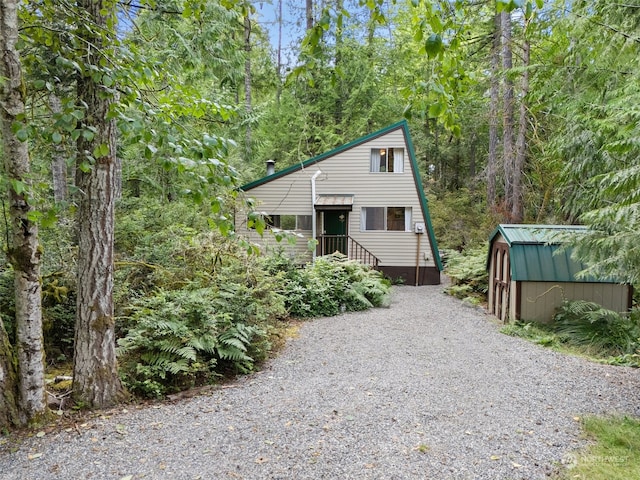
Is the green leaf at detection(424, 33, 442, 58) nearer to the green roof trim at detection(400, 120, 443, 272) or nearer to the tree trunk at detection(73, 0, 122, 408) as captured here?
the tree trunk at detection(73, 0, 122, 408)

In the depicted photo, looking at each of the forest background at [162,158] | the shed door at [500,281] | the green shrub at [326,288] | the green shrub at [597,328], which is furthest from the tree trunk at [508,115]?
the green shrub at [326,288]

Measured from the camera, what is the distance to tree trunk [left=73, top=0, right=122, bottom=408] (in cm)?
342

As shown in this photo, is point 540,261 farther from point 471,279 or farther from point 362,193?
point 362,193

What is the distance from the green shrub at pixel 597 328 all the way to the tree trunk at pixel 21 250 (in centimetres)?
717

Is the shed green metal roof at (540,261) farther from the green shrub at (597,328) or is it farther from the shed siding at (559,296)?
the green shrub at (597,328)

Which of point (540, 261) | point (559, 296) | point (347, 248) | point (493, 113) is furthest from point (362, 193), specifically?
point (559, 296)

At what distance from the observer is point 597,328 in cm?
679

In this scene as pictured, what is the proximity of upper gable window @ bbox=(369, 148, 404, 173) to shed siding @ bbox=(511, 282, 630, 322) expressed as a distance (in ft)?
22.3

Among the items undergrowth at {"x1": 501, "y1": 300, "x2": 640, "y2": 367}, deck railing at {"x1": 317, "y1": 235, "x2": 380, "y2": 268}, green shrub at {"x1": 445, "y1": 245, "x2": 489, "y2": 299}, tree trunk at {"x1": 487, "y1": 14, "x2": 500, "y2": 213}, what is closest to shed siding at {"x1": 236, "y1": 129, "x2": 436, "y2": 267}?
deck railing at {"x1": 317, "y1": 235, "x2": 380, "y2": 268}

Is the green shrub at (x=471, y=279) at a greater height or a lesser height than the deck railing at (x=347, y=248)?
lesser

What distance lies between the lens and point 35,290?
315 centimetres

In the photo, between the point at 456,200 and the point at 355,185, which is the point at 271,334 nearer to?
the point at 355,185

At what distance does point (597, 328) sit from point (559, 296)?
0.91 metres

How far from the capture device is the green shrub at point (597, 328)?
630cm
